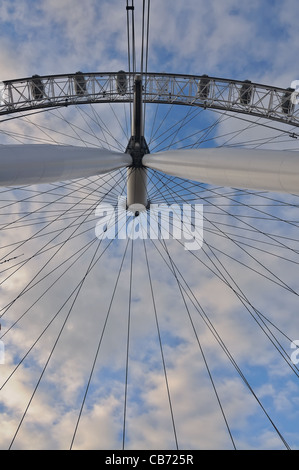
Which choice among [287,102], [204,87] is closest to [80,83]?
[204,87]

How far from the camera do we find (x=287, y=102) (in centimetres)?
1923

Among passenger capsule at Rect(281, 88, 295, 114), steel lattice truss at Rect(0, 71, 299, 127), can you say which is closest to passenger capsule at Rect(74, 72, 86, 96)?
steel lattice truss at Rect(0, 71, 299, 127)

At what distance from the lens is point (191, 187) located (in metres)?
13.3

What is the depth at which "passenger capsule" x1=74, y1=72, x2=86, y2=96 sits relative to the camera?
2027 cm

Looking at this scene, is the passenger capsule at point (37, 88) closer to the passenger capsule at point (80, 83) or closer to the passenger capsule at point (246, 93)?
the passenger capsule at point (80, 83)

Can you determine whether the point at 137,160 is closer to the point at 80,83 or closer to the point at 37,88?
the point at 80,83

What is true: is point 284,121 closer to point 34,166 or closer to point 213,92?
point 213,92

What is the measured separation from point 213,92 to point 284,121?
3.91 meters

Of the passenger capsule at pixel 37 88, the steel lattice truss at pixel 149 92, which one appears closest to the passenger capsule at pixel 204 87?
the steel lattice truss at pixel 149 92

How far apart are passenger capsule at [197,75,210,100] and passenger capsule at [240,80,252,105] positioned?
1.72m

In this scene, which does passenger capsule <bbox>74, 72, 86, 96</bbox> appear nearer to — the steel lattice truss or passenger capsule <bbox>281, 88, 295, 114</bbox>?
the steel lattice truss

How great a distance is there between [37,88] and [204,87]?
8.44 m

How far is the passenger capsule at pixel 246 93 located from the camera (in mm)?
19969
